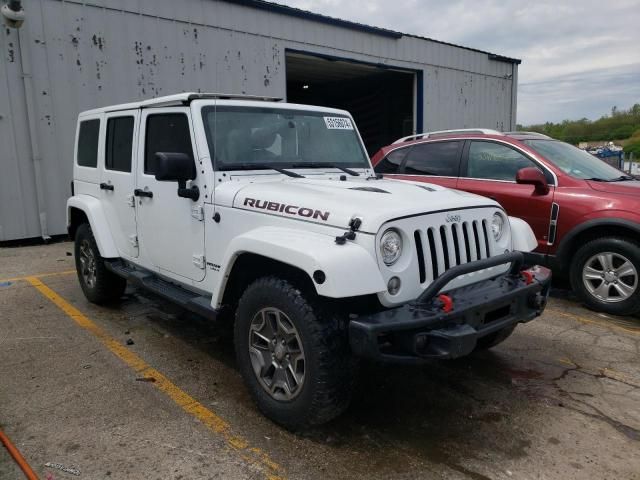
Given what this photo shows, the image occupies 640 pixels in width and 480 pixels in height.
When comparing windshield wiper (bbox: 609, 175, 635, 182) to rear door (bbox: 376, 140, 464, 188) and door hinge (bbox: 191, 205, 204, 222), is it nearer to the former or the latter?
rear door (bbox: 376, 140, 464, 188)

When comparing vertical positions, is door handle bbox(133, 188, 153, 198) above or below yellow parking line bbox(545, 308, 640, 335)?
above

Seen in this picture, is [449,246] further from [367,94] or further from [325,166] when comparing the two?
[367,94]

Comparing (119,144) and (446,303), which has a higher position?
(119,144)

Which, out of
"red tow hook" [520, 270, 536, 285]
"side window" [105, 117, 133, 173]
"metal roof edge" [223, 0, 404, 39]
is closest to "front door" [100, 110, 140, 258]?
"side window" [105, 117, 133, 173]

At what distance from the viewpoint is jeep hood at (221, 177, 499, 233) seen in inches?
108

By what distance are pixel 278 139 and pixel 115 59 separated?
6651 millimetres

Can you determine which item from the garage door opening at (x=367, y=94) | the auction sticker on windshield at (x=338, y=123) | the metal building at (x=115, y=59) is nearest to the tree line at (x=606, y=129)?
the garage door opening at (x=367, y=94)

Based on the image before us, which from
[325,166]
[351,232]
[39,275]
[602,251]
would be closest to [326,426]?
[351,232]

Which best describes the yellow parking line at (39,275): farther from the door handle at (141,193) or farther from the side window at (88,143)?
the door handle at (141,193)

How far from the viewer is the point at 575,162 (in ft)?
18.5

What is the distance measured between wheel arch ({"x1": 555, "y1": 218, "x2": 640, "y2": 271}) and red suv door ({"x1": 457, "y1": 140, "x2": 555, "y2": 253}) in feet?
0.63

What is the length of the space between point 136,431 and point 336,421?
1.17 m

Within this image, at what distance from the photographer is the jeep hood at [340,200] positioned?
274 cm

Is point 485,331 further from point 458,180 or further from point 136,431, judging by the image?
point 458,180
